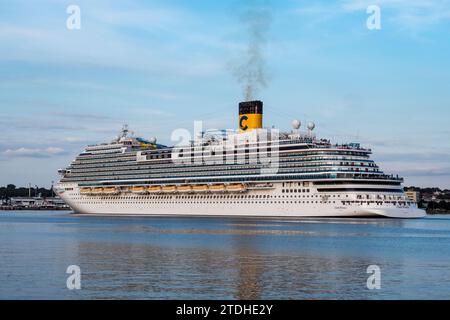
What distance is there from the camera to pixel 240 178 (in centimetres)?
9456

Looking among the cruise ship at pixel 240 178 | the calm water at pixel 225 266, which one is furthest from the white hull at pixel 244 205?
the calm water at pixel 225 266

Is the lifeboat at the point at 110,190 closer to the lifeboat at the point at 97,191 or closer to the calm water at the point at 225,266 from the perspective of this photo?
the lifeboat at the point at 97,191

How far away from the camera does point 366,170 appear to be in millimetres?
86000

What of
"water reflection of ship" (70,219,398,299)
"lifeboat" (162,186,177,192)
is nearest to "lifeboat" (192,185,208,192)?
"lifeboat" (162,186,177,192)

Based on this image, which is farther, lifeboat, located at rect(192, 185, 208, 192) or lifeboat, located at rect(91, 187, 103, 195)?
lifeboat, located at rect(91, 187, 103, 195)

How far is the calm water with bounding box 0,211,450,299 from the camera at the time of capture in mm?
26188

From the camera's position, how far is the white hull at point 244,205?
3214 inches

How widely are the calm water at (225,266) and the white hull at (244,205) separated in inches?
1078

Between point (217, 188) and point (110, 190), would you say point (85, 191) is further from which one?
point (217, 188)

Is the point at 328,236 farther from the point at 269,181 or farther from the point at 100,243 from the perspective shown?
the point at 269,181

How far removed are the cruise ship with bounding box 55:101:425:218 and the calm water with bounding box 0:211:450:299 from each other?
2890 cm

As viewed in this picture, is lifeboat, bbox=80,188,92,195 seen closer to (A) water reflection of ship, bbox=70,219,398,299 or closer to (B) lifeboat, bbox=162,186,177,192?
(B) lifeboat, bbox=162,186,177,192
